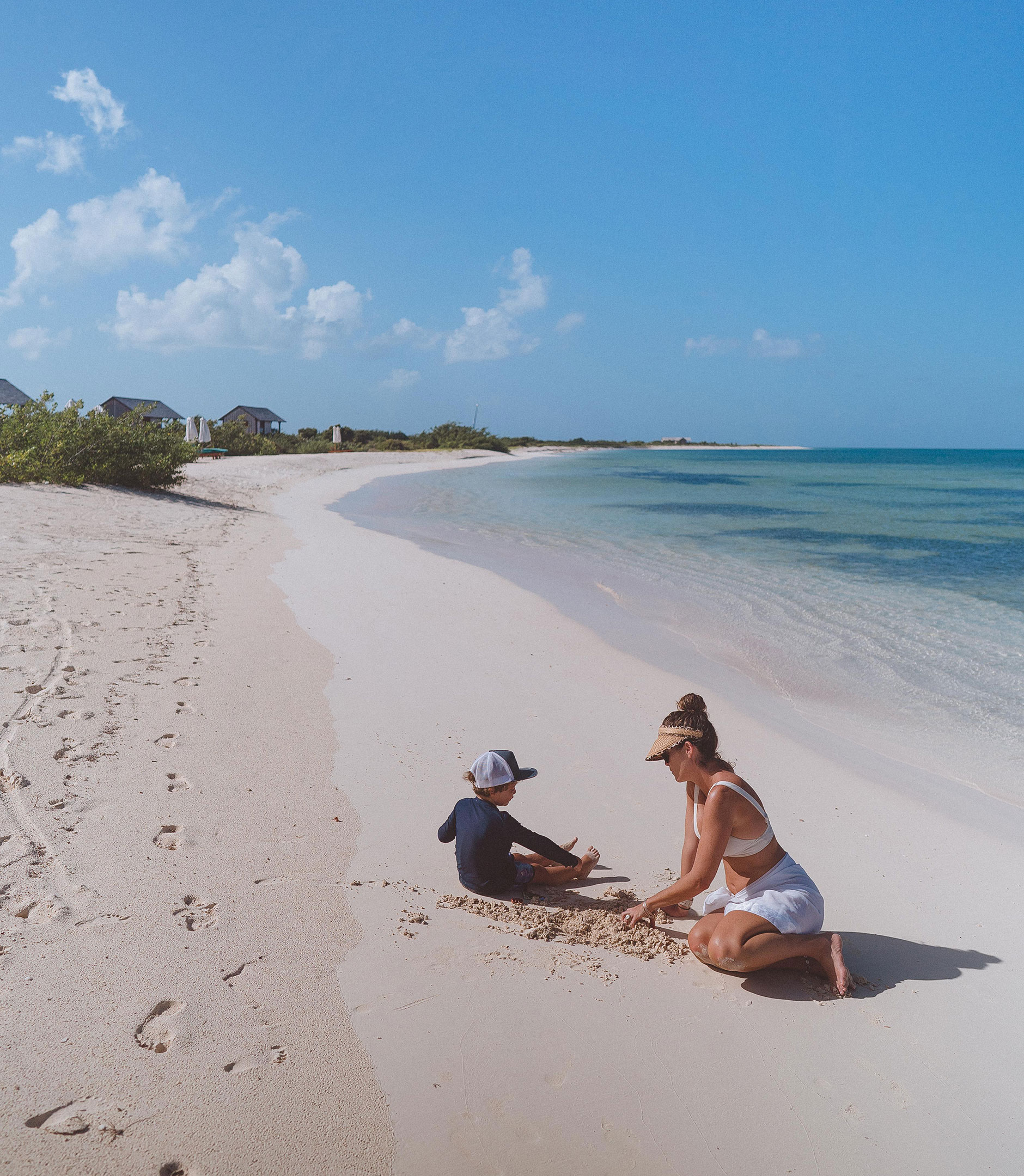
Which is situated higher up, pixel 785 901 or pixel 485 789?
pixel 485 789

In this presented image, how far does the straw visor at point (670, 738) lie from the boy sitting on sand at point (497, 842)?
2.27 ft

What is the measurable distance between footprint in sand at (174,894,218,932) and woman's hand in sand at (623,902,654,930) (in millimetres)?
1841

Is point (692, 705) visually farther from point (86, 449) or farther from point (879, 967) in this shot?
point (86, 449)

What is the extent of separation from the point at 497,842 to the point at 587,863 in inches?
21.0

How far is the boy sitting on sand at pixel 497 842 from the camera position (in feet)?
13.0

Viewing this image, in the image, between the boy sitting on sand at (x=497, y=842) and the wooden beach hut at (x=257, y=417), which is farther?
the wooden beach hut at (x=257, y=417)

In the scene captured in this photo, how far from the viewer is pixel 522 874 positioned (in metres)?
4.07

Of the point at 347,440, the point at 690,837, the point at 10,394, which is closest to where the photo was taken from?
the point at 690,837

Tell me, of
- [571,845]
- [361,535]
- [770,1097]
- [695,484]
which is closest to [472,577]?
[361,535]

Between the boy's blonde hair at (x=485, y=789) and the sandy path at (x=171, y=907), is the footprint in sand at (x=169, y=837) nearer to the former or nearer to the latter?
the sandy path at (x=171, y=907)

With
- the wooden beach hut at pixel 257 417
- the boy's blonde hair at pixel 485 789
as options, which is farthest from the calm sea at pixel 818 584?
the wooden beach hut at pixel 257 417

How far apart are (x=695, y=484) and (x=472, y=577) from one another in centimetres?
3635

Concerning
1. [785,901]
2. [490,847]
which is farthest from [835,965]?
[490,847]

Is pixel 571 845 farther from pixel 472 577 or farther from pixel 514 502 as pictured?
pixel 514 502
